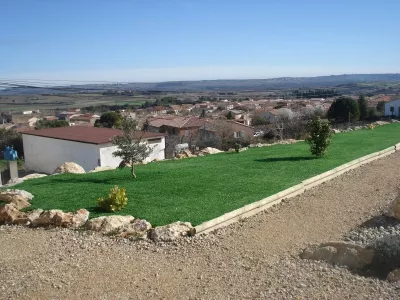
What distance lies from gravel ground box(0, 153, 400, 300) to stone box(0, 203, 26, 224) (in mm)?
319

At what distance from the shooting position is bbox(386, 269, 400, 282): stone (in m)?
5.69

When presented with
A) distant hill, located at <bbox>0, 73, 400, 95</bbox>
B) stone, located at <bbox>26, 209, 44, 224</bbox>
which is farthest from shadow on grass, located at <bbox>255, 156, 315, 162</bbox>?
distant hill, located at <bbox>0, 73, 400, 95</bbox>

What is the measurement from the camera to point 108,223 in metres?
7.93

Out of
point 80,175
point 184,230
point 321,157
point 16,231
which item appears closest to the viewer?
point 184,230

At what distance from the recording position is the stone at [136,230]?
7551mm

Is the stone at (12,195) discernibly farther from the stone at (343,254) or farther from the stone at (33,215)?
the stone at (343,254)

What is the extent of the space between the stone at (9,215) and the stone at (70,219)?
89 cm

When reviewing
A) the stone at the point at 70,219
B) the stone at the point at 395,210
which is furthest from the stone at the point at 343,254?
the stone at the point at 70,219

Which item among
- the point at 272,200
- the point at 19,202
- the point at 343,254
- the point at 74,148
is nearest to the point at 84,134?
the point at 74,148

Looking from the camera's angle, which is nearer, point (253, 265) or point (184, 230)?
point (253, 265)

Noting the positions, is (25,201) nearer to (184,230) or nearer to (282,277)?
(184,230)

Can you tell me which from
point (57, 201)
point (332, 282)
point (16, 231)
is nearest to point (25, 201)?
point (57, 201)

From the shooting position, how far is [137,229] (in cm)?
774

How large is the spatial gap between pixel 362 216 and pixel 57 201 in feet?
22.7
